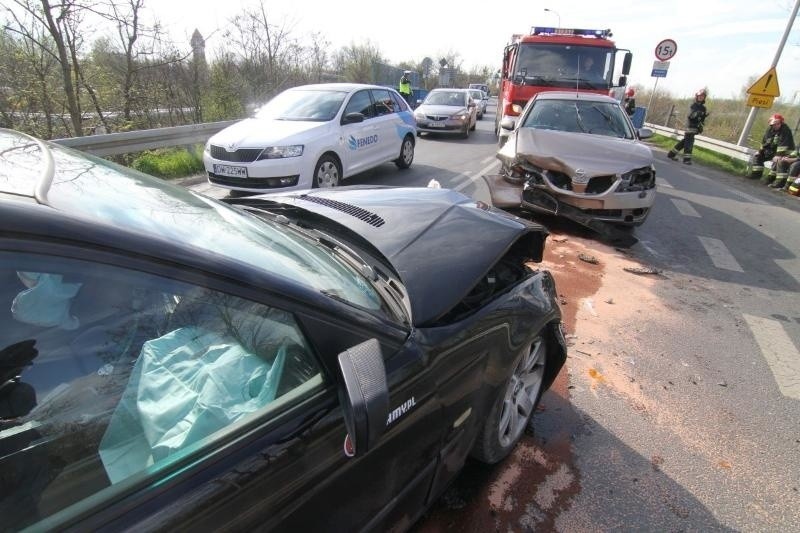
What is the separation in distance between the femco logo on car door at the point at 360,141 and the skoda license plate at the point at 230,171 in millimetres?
1870

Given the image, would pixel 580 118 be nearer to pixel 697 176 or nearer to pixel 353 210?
pixel 353 210

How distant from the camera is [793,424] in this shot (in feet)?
9.30

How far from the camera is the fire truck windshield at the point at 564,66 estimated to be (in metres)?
10.6

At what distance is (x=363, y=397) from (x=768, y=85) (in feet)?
52.9

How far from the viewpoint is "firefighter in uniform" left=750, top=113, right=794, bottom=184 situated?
36.3ft

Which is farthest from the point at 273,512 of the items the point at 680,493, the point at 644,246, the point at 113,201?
the point at 644,246

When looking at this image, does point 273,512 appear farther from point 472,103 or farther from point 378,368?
point 472,103

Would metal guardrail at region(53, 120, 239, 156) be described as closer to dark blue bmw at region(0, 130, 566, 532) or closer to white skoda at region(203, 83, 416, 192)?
white skoda at region(203, 83, 416, 192)

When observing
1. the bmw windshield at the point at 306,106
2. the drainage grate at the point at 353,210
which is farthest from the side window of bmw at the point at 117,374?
the bmw windshield at the point at 306,106

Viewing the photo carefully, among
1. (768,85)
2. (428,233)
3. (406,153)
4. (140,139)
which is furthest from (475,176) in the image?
(768,85)

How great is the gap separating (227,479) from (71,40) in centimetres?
1007

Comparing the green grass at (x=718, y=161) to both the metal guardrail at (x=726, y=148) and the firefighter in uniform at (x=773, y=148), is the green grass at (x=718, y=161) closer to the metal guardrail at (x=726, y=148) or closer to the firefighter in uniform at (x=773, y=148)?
the metal guardrail at (x=726, y=148)

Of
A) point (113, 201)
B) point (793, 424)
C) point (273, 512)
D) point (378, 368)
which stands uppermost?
point (113, 201)

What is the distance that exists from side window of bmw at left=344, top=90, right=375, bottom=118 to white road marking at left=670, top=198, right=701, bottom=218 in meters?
5.75
